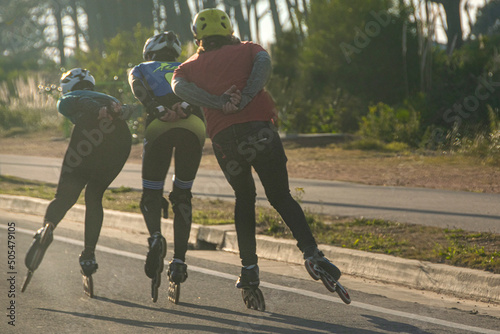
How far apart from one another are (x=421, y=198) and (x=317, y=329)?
6.01 m

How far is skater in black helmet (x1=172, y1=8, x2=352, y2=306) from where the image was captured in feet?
16.4

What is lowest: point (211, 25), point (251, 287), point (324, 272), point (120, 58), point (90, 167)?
point (251, 287)

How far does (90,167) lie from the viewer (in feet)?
18.7

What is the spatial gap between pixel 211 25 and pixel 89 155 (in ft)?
4.50

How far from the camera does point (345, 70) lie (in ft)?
67.8

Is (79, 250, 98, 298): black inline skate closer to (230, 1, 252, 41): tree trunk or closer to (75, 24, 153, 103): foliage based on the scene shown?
(75, 24, 153, 103): foliage

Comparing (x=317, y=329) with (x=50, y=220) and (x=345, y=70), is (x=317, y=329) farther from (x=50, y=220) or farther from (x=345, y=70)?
(x=345, y=70)

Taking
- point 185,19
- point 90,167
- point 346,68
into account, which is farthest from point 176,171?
point 185,19

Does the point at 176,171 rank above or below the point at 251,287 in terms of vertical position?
above

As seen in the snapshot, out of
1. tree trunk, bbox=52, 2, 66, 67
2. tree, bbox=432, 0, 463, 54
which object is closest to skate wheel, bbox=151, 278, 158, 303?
tree, bbox=432, 0, 463, 54

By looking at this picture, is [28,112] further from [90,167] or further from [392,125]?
[90,167]

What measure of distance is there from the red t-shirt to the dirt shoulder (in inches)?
267

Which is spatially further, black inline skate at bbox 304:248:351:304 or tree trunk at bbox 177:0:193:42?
tree trunk at bbox 177:0:193:42

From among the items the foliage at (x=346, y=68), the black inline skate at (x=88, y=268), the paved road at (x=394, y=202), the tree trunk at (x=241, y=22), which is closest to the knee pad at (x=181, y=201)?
the black inline skate at (x=88, y=268)
